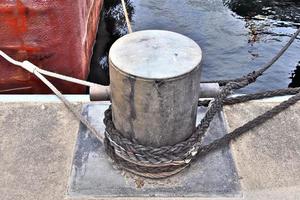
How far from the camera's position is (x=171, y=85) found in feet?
6.59

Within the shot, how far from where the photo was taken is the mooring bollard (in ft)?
6.62

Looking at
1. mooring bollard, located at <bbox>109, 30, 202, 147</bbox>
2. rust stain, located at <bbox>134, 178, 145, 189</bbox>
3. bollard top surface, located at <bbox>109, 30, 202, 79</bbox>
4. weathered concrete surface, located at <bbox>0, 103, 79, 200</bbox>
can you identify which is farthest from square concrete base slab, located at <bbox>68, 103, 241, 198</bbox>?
bollard top surface, located at <bbox>109, 30, 202, 79</bbox>

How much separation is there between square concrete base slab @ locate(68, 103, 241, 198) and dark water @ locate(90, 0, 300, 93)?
9.01ft

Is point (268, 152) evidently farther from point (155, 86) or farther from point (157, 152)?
point (155, 86)

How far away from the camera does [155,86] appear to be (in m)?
2.00

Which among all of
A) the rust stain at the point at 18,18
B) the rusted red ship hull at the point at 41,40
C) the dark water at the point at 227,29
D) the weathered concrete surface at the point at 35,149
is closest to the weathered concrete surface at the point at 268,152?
the weathered concrete surface at the point at 35,149

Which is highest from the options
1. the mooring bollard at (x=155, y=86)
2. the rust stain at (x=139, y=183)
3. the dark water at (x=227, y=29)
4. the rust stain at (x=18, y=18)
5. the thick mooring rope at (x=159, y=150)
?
the mooring bollard at (x=155, y=86)

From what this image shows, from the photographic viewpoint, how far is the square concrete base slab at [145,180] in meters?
2.34

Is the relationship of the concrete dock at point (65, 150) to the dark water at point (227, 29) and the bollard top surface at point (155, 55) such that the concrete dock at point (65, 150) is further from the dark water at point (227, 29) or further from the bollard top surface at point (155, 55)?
the dark water at point (227, 29)

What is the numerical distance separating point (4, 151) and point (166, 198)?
1105 millimetres

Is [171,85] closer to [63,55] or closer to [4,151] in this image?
[4,151]

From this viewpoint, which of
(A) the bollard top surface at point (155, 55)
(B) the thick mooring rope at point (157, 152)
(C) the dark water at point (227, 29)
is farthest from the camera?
(C) the dark water at point (227, 29)

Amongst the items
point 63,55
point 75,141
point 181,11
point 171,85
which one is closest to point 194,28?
point 181,11

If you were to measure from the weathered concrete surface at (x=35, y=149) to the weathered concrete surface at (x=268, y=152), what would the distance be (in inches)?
42.9
